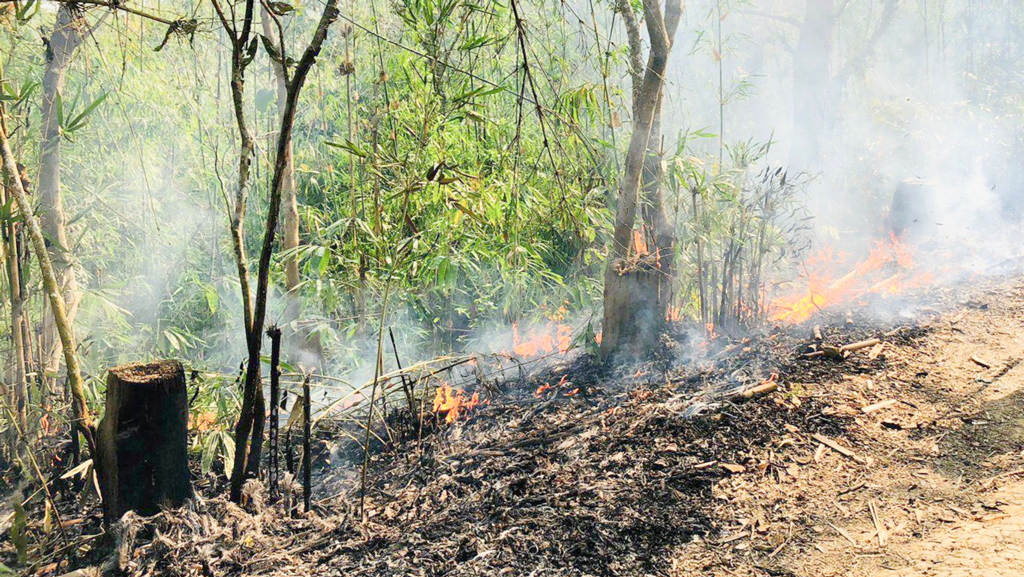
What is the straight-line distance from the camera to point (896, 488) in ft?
8.14

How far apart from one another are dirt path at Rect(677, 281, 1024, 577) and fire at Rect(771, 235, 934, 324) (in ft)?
5.68

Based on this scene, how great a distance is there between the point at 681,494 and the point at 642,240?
2323mm

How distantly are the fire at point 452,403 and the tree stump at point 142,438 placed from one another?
4.86 feet

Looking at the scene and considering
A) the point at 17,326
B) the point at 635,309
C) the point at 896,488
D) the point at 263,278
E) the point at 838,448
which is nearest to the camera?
the point at 263,278

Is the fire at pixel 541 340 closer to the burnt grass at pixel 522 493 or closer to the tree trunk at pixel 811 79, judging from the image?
the burnt grass at pixel 522 493

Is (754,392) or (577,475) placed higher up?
(754,392)

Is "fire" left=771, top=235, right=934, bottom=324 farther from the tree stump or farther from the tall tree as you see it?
the tree stump

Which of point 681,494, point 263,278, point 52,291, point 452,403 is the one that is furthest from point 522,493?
point 52,291

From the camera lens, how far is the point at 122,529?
210 centimetres

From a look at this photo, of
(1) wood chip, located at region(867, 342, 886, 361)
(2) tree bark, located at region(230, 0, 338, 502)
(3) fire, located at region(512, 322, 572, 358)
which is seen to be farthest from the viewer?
(3) fire, located at region(512, 322, 572, 358)

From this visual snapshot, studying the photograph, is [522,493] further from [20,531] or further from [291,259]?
[291,259]

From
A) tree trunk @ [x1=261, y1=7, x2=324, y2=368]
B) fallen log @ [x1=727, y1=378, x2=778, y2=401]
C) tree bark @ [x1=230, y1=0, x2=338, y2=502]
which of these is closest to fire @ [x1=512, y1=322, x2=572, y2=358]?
tree trunk @ [x1=261, y1=7, x2=324, y2=368]

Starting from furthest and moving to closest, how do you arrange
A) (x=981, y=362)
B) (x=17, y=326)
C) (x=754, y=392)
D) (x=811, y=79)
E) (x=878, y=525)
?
(x=811, y=79) → (x=981, y=362) → (x=754, y=392) → (x=17, y=326) → (x=878, y=525)

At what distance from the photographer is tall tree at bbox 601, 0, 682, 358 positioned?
13.1ft
